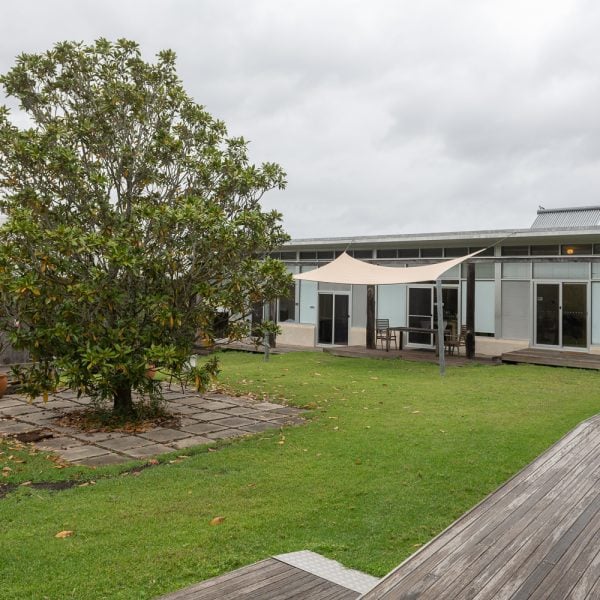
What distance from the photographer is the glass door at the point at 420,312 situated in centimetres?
1562

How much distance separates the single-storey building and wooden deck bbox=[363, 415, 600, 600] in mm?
10578

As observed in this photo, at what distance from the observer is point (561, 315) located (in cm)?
1369

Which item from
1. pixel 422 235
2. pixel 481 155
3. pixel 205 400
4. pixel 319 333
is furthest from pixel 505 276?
pixel 481 155

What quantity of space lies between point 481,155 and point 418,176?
3885mm

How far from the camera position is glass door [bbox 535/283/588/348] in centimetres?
1341

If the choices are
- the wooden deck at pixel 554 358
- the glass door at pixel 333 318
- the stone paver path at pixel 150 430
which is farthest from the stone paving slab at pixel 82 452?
the glass door at pixel 333 318

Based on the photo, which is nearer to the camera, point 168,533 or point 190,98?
point 168,533

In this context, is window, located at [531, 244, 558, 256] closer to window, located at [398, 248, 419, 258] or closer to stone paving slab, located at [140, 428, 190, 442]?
window, located at [398, 248, 419, 258]

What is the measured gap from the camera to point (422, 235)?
14.9m

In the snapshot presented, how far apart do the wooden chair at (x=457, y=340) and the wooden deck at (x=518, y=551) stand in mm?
10991

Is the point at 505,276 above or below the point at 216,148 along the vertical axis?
below

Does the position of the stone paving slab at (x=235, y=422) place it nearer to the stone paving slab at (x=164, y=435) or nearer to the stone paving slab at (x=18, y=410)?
the stone paving slab at (x=164, y=435)

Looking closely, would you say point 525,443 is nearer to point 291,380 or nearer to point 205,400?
point 205,400

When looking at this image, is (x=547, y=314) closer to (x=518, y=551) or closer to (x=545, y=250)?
(x=545, y=250)
